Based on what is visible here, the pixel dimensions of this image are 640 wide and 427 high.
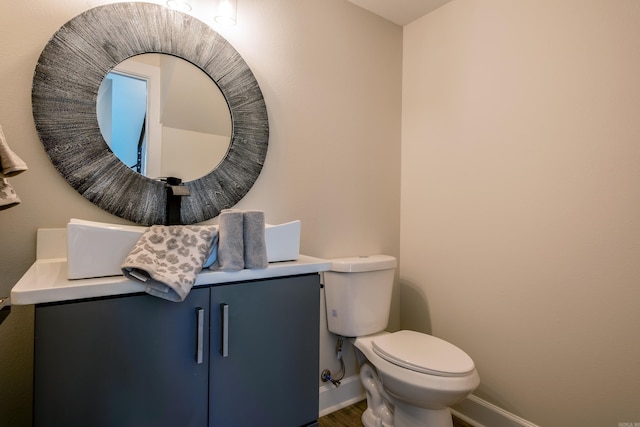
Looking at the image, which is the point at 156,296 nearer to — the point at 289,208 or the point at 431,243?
the point at 289,208

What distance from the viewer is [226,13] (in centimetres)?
134

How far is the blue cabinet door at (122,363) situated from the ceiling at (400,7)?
1.84 meters

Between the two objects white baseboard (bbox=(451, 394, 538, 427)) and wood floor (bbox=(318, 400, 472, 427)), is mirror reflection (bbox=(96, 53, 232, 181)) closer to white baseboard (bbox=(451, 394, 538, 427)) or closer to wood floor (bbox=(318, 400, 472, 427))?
wood floor (bbox=(318, 400, 472, 427))

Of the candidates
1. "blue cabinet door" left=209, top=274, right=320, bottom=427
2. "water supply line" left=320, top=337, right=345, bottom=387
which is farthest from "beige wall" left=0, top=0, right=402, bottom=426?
"blue cabinet door" left=209, top=274, right=320, bottom=427

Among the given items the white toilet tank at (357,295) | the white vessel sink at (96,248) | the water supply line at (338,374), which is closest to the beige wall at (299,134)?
the water supply line at (338,374)

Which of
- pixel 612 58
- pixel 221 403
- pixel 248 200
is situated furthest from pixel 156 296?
pixel 612 58

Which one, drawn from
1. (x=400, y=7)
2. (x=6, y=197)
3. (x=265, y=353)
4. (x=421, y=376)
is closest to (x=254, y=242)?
(x=265, y=353)

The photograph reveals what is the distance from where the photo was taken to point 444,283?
6.04 ft

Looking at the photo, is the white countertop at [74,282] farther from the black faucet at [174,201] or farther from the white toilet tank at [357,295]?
the white toilet tank at [357,295]

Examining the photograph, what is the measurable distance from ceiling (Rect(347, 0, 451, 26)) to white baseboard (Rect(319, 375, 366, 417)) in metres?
2.17

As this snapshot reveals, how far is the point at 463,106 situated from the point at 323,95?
78 centimetres

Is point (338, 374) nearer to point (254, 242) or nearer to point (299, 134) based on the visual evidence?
point (254, 242)

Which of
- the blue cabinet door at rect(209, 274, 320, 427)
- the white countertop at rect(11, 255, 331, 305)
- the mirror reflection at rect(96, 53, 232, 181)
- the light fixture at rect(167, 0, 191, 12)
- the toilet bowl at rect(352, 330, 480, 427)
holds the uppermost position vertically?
the light fixture at rect(167, 0, 191, 12)

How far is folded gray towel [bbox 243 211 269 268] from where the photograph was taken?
3.29ft
